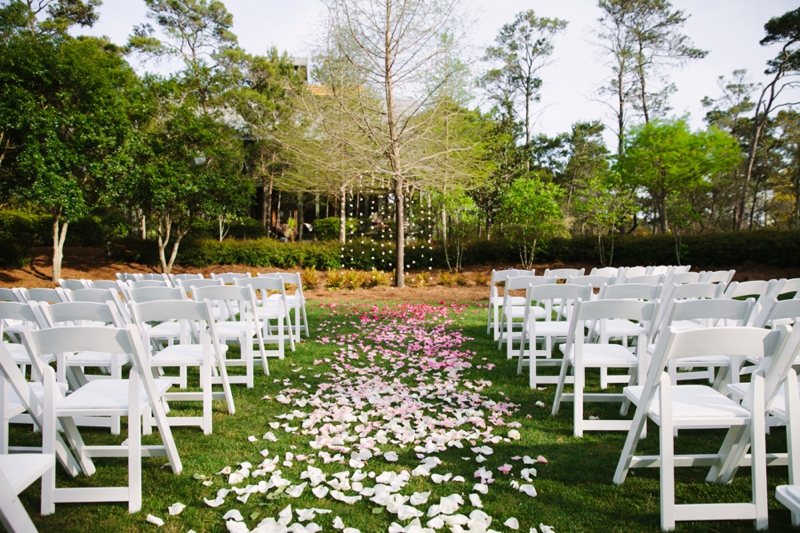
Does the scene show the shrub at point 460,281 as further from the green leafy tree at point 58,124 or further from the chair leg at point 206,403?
the chair leg at point 206,403

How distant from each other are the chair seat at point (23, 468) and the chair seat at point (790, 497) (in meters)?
2.72

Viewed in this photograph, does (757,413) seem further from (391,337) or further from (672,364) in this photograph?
(391,337)

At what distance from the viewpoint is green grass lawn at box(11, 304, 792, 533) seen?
90.2 inches

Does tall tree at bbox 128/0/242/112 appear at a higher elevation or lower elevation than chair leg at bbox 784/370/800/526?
higher

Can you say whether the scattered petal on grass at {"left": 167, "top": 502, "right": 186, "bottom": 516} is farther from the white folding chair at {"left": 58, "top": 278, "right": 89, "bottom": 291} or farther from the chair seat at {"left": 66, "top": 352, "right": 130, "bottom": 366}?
the white folding chair at {"left": 58, "top": 278, "right": 89, "bottom": 291}

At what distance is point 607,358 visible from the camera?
3.43 meters

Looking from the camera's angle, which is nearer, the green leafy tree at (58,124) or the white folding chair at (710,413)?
the white folding chair at (710,413)

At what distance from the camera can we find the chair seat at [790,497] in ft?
5.63

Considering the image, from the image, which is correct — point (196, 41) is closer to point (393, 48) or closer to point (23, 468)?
point (393, 48)

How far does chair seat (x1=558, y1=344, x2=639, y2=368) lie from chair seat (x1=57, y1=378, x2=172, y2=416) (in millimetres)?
2764

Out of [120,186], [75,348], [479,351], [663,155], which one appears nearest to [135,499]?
[75,348]

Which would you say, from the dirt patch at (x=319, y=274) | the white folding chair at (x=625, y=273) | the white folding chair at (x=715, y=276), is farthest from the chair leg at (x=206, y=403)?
the dirt patch at (x=319, y=274)

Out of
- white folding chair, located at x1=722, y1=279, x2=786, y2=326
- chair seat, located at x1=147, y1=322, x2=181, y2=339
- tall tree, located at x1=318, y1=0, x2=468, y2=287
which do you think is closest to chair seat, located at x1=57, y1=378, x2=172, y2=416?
chair seat, located at x1=147, y1=322, x2=181, y2=339

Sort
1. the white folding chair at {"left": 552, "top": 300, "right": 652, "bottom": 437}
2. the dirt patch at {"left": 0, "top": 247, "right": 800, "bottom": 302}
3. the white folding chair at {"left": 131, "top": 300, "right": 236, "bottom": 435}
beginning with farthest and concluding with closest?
the dirt patch at {"left": 0, "top": 247, "right": 800, "bottom": 302} < the white folding chair at {"left": 131, "top": 300, "right": 236, "bottom": 435} < the white folding chair at {"left": 552, "top": 300, "right": 652, "bottom": 437}
